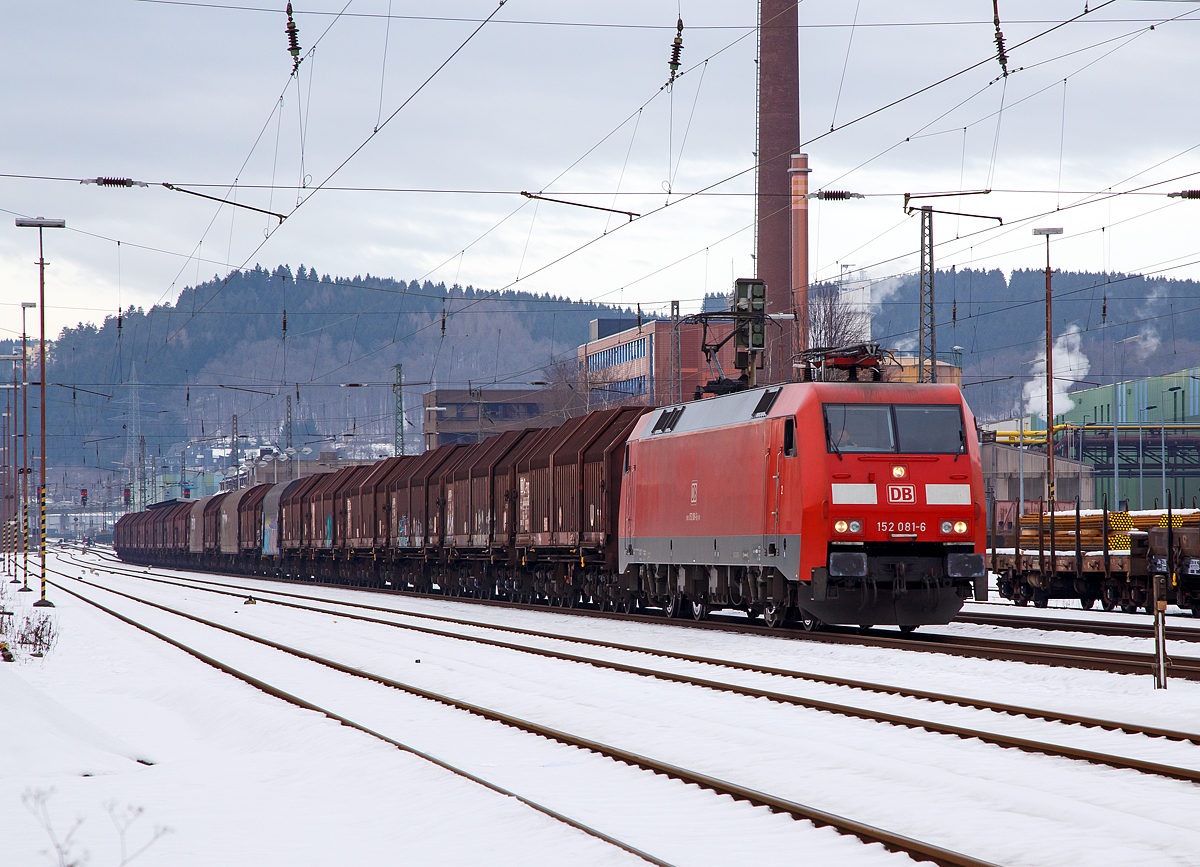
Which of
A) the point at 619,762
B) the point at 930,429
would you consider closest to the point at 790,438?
the point at 930,429

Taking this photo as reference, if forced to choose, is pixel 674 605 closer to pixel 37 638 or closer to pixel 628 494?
pixel 628 494

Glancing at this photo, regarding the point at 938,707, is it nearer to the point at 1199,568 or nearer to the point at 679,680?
the point at 679,680

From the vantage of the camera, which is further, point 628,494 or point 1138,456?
point 1138,456

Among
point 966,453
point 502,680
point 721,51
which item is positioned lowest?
point 502,680

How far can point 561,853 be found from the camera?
7.85m

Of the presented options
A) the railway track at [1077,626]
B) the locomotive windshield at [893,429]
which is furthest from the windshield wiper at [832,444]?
Result: the railway track at [1077,626]

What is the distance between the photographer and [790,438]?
69.3 feet

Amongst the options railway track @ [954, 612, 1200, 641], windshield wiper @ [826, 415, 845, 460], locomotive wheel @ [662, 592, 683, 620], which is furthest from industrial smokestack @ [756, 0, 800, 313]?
windshield wiper @ [826, 415, 845, 460]

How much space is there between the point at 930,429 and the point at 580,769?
12.2m

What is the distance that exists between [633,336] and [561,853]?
116 meters

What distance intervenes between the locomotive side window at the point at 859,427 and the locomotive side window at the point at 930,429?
20cm

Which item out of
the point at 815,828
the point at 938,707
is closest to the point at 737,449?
the point at 938,707

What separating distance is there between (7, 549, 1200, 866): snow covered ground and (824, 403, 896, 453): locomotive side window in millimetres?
3662

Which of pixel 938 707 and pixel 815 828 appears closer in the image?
pixel 815 828
